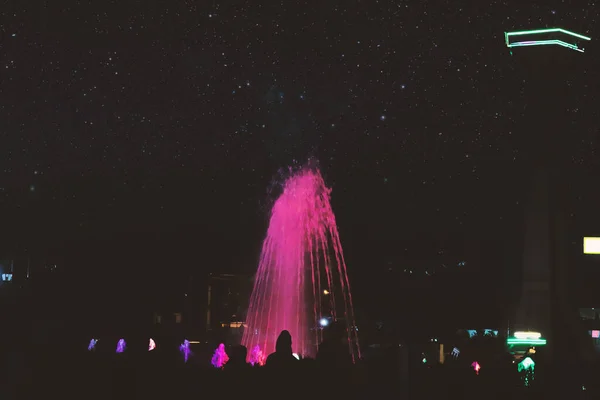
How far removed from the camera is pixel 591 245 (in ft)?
111

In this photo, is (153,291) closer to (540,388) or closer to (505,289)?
(505,289)

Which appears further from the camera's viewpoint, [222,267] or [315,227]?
[222,267]

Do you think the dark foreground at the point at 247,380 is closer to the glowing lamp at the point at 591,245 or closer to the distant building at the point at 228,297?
the distant building at the point at 228,297

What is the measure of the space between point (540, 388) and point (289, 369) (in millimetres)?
3272

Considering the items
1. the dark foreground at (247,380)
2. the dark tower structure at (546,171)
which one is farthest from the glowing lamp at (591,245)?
the dark foreground at (247,380)

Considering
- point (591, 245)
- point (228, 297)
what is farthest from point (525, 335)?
point (228, 297)

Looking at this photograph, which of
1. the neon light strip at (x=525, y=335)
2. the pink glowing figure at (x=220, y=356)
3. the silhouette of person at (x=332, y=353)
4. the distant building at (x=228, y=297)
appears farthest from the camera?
the distant building at (x=228, y=297)

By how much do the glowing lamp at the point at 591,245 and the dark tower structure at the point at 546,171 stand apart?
0.98 meters

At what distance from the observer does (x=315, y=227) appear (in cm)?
2281

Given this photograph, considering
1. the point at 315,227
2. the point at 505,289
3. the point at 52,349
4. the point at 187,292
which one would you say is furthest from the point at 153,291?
the point at 52,349

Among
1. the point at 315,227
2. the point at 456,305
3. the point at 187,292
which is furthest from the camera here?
the point at 456,305

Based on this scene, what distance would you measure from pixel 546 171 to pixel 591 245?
3.72m

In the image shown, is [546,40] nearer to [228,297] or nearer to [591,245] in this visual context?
[591,245]

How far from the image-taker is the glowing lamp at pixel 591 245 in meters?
33.7
